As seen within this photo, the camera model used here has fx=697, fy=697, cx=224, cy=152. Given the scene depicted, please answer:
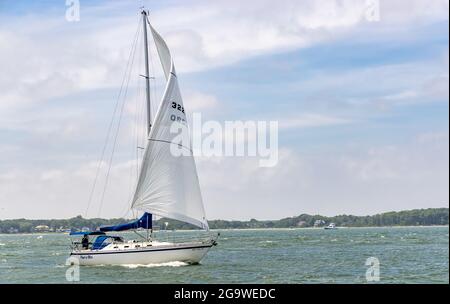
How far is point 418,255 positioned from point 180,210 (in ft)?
102

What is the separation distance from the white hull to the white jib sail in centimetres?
223

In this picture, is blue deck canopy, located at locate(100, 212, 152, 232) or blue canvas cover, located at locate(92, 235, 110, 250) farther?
blue deck canopy, located at locate(100, 212, 152, 232)

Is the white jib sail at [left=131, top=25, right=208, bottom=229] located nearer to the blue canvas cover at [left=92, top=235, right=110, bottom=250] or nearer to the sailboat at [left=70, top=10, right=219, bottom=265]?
the sailboat at [left=70, top=10, right=219, bottom=265]

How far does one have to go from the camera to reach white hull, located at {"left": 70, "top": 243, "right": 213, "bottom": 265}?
152 feet

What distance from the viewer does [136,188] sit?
47.5m

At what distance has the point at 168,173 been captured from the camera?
4819 cm

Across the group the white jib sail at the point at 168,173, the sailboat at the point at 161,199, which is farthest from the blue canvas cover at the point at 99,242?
the white jib sail at the point at 168,173

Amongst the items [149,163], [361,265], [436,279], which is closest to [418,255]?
[361,265]

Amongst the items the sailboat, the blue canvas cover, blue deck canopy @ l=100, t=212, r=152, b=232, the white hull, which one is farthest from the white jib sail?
the blue canvas cover

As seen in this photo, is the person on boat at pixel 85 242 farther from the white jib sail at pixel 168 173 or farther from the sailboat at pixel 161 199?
the white jib sail at pixel 168 173

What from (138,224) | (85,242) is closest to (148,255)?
(138,224)

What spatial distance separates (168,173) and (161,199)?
1.85m
